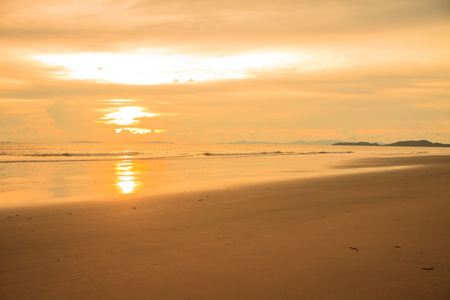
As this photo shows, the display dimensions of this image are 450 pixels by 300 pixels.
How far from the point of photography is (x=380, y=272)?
550cm

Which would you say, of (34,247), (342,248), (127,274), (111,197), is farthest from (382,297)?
(111,197)

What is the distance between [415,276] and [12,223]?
9023 mm

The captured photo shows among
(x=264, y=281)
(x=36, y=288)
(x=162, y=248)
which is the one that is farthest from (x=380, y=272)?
(x=36, y=288)

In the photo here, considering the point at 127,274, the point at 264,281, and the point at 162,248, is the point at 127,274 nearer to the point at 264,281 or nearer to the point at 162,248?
the point at 162,248

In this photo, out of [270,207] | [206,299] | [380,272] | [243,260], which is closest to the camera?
[206,299]

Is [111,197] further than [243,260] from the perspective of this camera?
Yes

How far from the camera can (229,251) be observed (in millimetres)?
6629

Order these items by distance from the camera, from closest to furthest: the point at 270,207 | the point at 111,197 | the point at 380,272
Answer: the point at 380,272 < the point at 270,207 < the point at 111,197

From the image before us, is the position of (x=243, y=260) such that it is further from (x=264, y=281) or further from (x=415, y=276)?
(x=415, y=276)

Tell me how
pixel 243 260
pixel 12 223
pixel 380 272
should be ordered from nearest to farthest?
pixel 380 272 → pixel 243 260 → pixel 12 223

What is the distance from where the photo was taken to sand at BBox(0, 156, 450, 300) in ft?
16.4

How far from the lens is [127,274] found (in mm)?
5547

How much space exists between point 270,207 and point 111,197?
20.4ft

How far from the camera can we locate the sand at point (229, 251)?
16.4 ft
